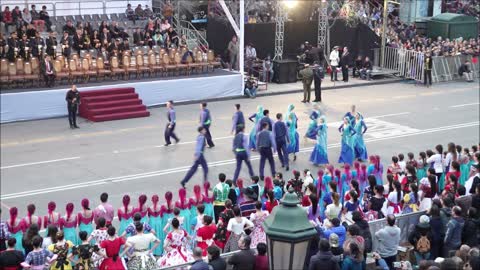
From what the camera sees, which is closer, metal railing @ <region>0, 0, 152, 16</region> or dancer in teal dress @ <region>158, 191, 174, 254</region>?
dancer in teal dress @ <region>158, 191, 174, 254</region>

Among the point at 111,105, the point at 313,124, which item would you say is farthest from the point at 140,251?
the point at 111,105

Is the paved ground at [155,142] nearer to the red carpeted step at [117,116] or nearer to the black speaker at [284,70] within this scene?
the red carpeted step at [117,116]

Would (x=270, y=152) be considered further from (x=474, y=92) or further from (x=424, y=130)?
(x=474, y=92)

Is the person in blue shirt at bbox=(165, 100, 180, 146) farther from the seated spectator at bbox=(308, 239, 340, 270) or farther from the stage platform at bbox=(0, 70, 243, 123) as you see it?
the seated spectator at bbox=(308, 239, 340, 270)

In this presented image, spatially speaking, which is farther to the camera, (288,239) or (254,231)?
(254,231)

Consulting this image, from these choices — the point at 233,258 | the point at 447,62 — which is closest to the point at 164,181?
the point at 233,258

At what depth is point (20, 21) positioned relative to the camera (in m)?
28.6

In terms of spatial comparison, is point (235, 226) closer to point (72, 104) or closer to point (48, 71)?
point (72, 104)

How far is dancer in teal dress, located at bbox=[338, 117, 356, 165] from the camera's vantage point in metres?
19.5

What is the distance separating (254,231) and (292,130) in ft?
26.8

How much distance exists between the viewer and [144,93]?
→ 88.8 ft

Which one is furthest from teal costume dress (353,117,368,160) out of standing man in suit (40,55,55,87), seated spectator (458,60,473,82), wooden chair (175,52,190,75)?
seated spectator (458,60,473,82)

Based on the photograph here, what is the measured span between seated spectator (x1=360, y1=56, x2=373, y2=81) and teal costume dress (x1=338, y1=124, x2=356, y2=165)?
1430cm

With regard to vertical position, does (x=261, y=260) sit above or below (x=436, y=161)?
above
